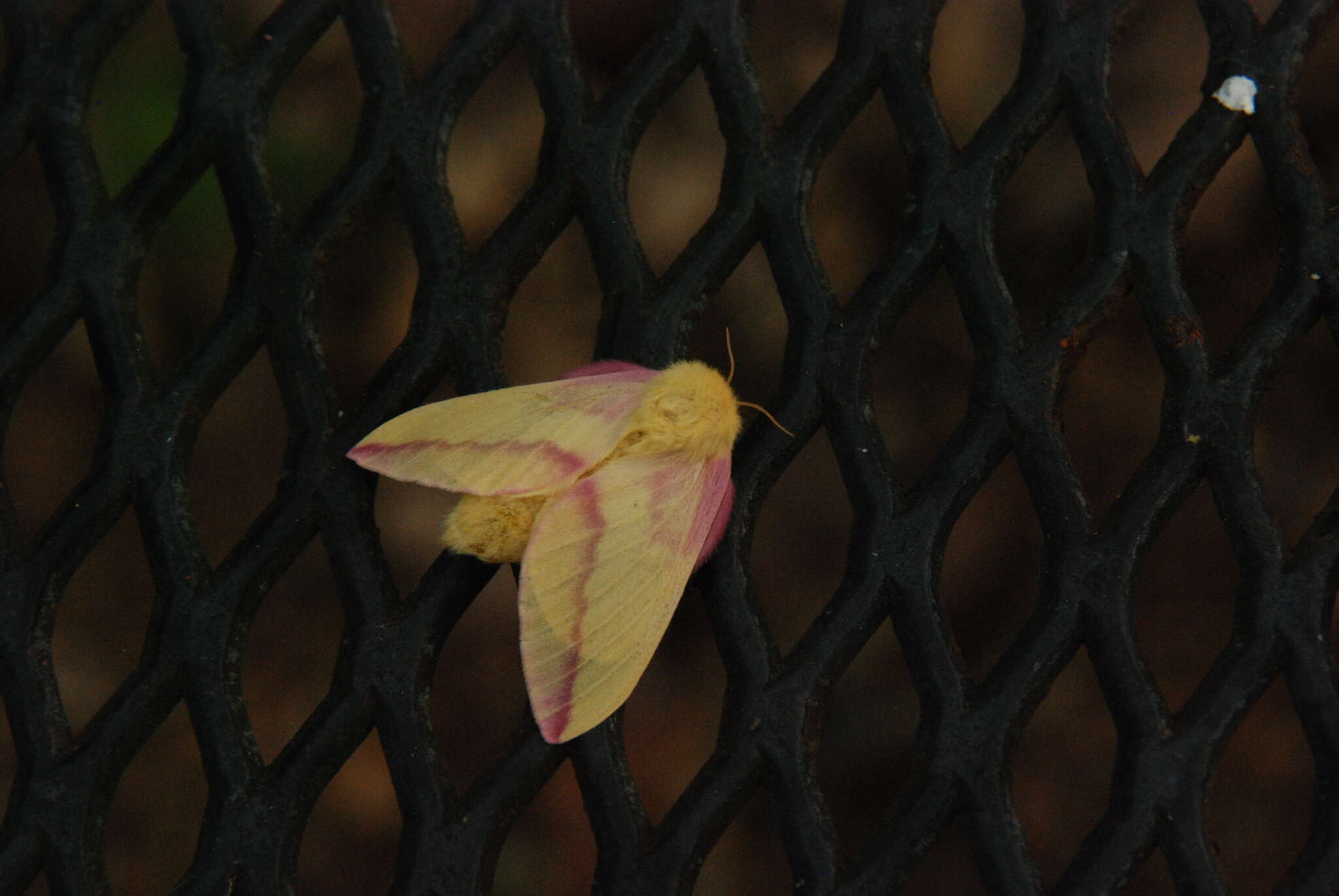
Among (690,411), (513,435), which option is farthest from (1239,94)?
(513,435)

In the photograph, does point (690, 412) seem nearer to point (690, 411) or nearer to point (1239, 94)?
point (690, 411)

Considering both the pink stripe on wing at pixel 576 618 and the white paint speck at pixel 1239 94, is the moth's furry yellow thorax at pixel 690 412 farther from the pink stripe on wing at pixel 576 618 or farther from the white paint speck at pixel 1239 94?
the white paint speck at pixel 1239 94

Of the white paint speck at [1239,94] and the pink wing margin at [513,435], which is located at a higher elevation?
the white paint speck at [1239,94]

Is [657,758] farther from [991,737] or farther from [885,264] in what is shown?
[885,264]

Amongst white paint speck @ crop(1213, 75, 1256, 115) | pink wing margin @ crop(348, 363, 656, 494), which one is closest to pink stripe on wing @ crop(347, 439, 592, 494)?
pink wing margin @ crop(348, 363, 656, 494)

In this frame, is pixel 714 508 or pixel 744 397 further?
pixel 744 397

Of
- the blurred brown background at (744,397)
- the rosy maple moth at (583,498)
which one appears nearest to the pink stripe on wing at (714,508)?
the rosy maple moth at (583,498)

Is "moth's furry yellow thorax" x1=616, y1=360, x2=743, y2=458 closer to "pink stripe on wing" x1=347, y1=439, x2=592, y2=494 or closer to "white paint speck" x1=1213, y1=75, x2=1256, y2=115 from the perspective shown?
"pink stripe on wing" x1=347, y1=439, x2=592, y2=494
